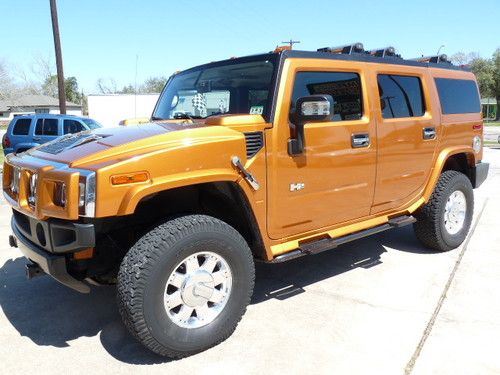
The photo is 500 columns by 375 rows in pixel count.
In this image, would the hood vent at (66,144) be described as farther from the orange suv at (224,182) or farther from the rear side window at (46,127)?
the rear side window at (46,127)

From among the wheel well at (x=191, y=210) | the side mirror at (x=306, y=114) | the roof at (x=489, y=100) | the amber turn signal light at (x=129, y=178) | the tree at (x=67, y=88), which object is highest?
the tree at (x=67, y=88)

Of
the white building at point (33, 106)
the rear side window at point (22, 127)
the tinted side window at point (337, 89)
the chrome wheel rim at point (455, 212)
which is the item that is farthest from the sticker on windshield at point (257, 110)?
the white building at point (33, 106)

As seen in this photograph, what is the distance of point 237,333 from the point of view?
331 cm

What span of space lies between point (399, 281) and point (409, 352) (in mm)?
1281

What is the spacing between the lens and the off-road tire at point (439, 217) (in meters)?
4.83

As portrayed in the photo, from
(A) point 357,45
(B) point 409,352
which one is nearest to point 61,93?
(A) point 357,45

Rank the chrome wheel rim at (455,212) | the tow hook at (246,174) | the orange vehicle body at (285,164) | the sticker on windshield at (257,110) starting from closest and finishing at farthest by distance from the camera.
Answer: the orange vehicle body at (285,164) < the tow hook at (246,174) < the sticker on windshield at (257,110) < the chrome wheel rim at (455,212)

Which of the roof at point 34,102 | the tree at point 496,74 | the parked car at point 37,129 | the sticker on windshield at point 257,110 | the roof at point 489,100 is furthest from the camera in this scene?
the roof at point 34,102

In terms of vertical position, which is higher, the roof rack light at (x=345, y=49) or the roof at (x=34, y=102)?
the roof at (x=34, y=102)

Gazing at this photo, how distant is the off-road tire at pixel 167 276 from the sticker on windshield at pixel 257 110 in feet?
2.97

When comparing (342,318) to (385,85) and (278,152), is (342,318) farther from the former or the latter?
(385,85)

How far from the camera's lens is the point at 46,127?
1295cm

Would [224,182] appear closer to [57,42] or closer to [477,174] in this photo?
[477,174]

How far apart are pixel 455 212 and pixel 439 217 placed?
0.46 metres
